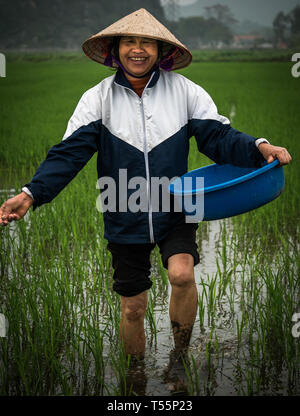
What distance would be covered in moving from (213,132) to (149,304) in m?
1.11

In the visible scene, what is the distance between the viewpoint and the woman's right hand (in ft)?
6.72

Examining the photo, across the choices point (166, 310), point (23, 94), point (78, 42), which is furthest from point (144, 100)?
point (78, 42)

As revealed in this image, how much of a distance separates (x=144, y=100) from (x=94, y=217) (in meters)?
2.16

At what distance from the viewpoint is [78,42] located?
2507 inches

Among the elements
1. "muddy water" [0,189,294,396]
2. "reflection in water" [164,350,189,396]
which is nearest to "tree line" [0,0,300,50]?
"muddy water" [0,189,294,396]

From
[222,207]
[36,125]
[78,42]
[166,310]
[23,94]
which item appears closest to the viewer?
[222,207]

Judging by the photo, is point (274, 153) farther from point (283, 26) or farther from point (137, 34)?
point (283, 26)

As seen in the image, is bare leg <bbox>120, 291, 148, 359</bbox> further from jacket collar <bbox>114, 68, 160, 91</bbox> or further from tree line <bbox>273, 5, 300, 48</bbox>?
tree line <bbox>273, 5, 300, 48</bbox>

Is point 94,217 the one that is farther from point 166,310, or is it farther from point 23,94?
point 23,94

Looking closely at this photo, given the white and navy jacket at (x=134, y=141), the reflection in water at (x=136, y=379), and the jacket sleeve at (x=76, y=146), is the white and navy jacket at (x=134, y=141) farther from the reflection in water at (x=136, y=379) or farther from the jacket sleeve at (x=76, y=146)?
the reflection in water at (x=136, y=379)

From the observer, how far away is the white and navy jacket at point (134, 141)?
235cm

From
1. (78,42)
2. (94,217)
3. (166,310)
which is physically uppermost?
(78,42)

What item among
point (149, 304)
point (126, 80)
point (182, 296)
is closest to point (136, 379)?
point (182, 296)

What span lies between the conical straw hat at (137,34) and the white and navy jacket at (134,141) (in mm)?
159
